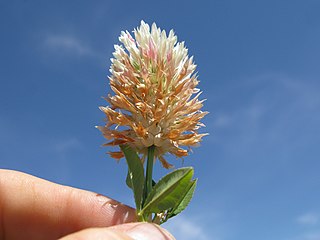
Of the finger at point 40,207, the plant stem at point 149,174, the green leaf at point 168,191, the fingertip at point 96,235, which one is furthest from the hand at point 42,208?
the fingertip at point 96,235

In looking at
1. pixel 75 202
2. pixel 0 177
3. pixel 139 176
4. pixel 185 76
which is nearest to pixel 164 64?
pixel 185 76

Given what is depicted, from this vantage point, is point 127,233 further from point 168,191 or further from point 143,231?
point 168,191

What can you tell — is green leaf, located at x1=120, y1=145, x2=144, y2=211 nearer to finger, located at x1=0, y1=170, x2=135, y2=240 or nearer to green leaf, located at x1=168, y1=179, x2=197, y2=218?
green leaf, located at x1=168, y1=179, x2=197, y2=218

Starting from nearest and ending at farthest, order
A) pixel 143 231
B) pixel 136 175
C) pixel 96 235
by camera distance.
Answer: pixel 96 235 < pixel 143 231 < pixel 136 175

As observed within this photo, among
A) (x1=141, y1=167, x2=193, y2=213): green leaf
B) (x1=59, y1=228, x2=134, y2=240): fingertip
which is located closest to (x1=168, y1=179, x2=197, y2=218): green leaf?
(x1=141, y1=167, x2=193, y2=213): green leaf

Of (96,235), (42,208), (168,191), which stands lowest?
(96,235)

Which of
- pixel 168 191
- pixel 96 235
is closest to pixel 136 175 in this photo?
pixel 168 191

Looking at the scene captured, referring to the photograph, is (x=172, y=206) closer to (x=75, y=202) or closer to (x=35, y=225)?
(x=75, y=202)

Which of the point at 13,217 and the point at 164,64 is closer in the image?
the point at 164,64
